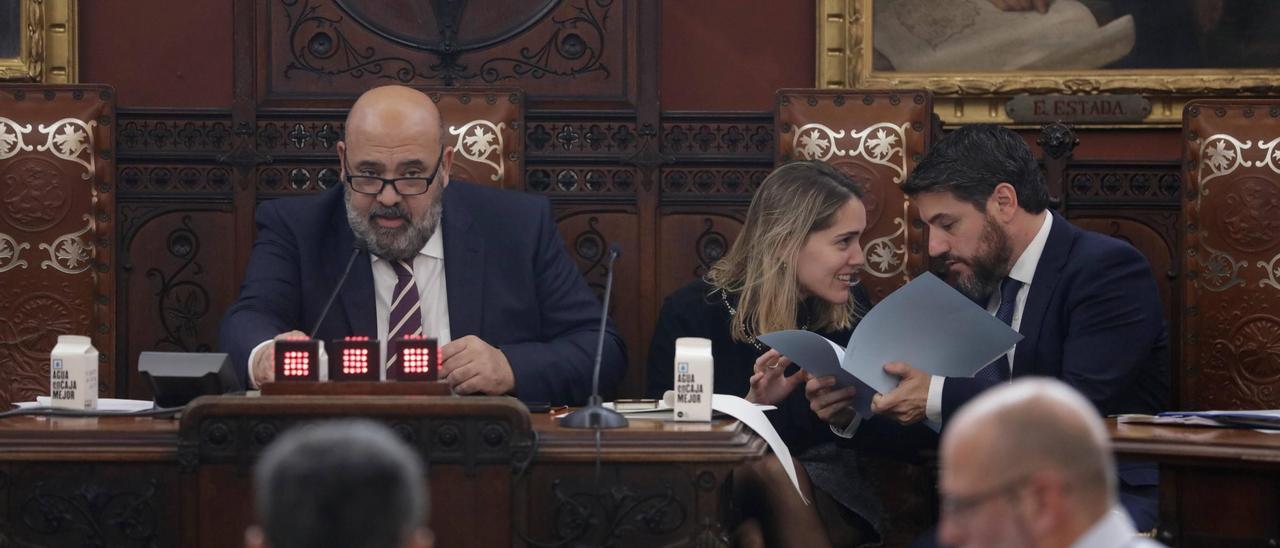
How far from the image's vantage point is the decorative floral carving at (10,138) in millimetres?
5590

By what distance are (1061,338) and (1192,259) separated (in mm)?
1050

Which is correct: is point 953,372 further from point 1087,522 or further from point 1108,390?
point 1087,522

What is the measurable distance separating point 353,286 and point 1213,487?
244 centimetres

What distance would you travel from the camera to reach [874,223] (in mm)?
5617

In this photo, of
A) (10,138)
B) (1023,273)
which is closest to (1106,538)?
(1023,273)

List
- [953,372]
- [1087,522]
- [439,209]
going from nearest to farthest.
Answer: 1. [1087,522]
2. [953,372]
3. [439,209]

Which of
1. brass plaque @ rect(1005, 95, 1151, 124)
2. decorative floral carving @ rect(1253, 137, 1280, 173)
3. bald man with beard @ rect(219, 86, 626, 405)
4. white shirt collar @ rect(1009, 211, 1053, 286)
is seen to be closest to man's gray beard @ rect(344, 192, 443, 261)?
bald man with beard @ rect(219, 86, 626, 405)

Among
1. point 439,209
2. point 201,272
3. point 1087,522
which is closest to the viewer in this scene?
point 1087,522

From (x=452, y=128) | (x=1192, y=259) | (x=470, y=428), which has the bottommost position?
(x=470, y=428)

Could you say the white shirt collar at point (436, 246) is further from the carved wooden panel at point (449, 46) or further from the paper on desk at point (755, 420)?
the paper on desk at point (755, 420)

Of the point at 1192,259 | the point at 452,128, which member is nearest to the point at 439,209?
the point at 452,128

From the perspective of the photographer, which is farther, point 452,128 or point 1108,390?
point 452,128

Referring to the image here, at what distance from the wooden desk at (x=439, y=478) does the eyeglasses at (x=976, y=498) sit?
1707 millimetres

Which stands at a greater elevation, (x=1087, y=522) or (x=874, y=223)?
(x=874, y=223)
